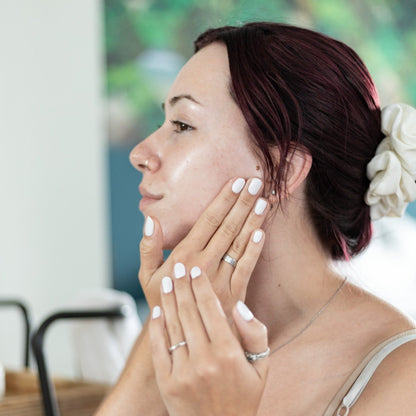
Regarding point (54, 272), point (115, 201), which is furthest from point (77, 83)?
point (54, 272)

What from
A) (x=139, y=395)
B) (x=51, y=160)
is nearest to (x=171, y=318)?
(x=139, y=395)

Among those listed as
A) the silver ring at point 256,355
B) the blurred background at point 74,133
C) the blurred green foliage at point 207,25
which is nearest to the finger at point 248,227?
the silver ring at point 256,355

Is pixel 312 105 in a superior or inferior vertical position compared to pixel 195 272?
superior

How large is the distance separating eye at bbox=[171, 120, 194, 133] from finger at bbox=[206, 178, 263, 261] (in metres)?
0.15

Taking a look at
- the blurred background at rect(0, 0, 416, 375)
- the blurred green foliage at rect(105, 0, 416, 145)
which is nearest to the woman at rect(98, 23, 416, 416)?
the blurred green foliage at rect(105, 0, 416, 145)

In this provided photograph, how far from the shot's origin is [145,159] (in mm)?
1092

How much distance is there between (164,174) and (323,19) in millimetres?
2254

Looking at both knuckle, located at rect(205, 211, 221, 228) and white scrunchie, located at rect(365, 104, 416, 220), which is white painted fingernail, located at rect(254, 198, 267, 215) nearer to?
knuckle, located at rect(205, 211, 221, 228)

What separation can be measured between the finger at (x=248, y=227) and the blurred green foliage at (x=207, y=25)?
1.90 metres

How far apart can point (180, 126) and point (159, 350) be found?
40 cm

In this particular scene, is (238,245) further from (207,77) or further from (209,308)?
(207,77)

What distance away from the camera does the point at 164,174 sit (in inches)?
42.4

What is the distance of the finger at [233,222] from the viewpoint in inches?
39.8

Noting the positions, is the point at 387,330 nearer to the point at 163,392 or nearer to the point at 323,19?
the point at 163,392
